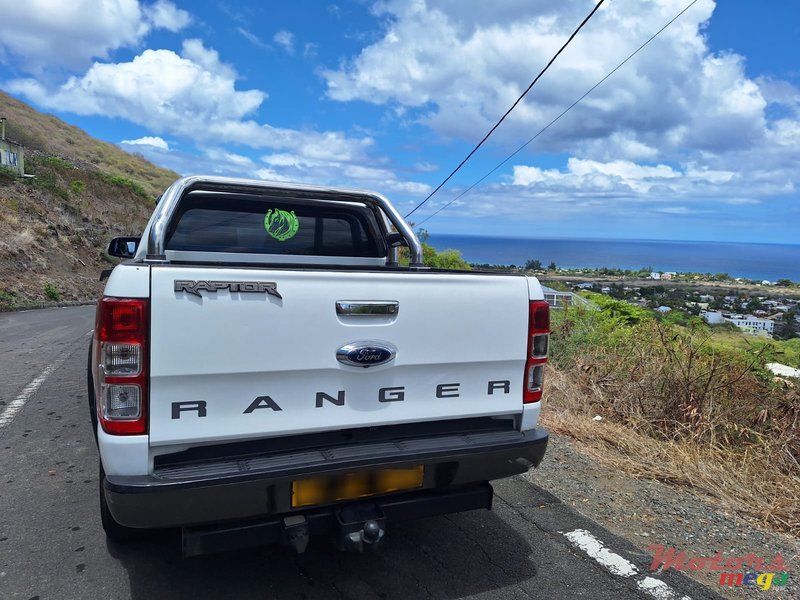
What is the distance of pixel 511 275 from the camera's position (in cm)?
296

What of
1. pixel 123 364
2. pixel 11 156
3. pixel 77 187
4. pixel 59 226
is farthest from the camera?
pixel 77 187

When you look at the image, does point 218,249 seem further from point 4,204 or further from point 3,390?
point 4,204

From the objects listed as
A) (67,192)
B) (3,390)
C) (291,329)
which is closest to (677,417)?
(291,329)

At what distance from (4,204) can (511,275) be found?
88.1 feet

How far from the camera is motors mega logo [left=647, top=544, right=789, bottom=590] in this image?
9.58 ft

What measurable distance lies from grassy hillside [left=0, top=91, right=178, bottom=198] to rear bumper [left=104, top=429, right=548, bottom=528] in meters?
50.4

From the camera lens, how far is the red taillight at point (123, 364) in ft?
7.15

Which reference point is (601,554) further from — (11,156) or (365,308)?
(11,156)

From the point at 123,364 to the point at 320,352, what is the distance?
30.4 inches

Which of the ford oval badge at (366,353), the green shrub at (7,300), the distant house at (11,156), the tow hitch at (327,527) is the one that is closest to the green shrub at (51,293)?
the green shrub at (7,300)

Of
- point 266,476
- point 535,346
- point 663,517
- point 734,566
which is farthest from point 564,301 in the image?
point 266,476

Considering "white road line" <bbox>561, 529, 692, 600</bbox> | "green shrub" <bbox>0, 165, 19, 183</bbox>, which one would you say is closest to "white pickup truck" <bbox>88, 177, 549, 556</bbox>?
"white road line" <bbox>561, 529, 692, 600</bbox>

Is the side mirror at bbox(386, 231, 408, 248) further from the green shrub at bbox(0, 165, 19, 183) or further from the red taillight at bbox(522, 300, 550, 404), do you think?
the green shrub at bbox(0, 165, 19, 183)

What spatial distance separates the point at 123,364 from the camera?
86.7 inches
